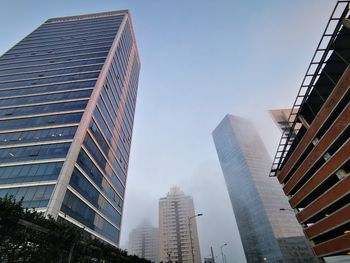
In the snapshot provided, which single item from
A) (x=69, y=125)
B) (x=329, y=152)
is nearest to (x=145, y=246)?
(x=69, y=125)

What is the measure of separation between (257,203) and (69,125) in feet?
336

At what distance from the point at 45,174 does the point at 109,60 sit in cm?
3786

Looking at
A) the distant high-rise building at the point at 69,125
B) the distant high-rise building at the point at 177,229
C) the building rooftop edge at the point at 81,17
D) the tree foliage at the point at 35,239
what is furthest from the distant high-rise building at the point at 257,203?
the tree foliage at the point at 35,239

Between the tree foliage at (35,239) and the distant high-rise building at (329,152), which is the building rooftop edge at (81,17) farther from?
the tree foliage at (35,239)

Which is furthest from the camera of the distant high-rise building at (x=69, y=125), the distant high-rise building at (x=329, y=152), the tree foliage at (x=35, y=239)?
the distant high-rise building at (x=69, y=125)

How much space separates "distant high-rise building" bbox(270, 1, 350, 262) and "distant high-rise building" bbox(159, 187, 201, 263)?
122m

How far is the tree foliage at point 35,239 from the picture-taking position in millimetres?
10234

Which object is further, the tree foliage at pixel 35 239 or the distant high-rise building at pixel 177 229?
the distant high-rise building at pixel 177 229

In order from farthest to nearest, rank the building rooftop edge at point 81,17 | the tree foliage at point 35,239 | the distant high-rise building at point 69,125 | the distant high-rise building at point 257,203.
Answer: the distant high-rise building at point 257,203
the building rooftop edge at point 81,17
the distant high-rise building at point 69,125
the tree foliage at point 35,239

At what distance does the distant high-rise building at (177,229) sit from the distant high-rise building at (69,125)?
103020mm

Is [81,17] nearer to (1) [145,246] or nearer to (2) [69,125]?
(2) [69,125]

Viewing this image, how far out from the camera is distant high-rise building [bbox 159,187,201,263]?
13875 cm

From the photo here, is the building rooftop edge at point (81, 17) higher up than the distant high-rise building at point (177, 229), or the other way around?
the building rooftop edge at point (81, 17)

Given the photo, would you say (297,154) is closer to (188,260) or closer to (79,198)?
(79,198)
